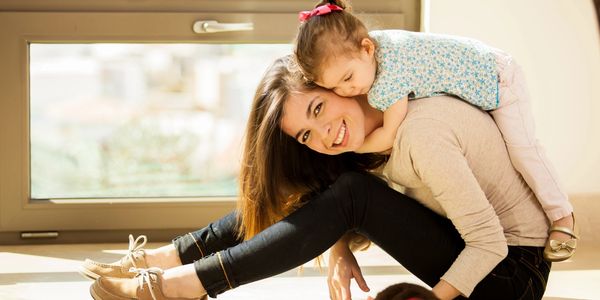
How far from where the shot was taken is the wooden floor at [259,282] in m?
2.32

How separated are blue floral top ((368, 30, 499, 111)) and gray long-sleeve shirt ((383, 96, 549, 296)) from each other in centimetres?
3

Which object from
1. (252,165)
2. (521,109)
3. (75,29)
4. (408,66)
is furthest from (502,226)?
(75,29)

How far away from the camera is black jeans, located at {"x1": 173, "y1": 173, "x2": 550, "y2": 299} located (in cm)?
180

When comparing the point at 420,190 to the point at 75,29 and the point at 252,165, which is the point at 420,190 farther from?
the point at 75,29

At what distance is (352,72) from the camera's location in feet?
6.01

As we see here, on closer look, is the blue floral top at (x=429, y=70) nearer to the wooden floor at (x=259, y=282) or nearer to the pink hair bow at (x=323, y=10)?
the pink hair bow at (x=323, y=10)

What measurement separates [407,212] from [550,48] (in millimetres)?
1511

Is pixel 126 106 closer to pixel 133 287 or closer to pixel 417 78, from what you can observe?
pixel 133 287

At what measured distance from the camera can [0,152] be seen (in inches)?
122

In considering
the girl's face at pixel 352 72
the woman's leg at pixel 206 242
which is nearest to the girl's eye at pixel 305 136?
the girl's face at pixel 352 72

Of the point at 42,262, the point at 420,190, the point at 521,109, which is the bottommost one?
the point at 42,262

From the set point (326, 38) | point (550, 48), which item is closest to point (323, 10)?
point (326, 38)

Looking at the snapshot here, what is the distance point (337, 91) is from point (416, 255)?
400 mm

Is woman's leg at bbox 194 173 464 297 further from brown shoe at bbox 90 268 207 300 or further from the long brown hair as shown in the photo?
the long brown hair
